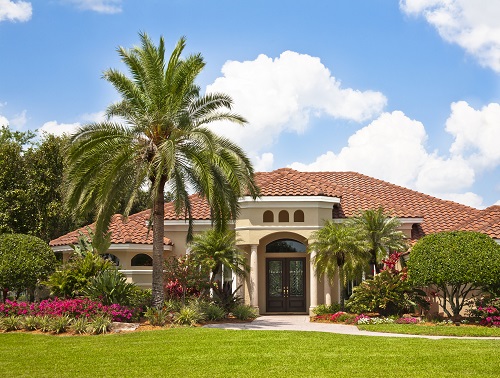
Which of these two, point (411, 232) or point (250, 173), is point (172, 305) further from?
point (411, 232)

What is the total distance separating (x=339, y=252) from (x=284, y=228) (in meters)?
3.39

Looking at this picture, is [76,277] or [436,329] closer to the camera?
[436,329]

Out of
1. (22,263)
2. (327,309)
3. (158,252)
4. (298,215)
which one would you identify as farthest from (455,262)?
(22,263)

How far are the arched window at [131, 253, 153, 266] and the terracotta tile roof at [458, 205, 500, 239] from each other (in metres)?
13.4

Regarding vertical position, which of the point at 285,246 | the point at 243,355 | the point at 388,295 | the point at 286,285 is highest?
the point at 285,246

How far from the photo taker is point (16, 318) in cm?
2102

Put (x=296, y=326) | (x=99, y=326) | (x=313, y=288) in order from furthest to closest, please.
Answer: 1. (x=313, y=288)
2. (x=296, y=326)
3. (x=99, y=326)

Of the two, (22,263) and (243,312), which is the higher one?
(22,263)

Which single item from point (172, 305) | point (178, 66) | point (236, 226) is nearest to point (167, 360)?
point (172, 305)

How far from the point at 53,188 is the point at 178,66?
61.1 ft

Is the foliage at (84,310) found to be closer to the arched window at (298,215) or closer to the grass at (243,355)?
the grass at (243,355)

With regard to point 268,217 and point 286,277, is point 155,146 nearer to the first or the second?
point 268,217

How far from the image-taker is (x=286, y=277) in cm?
2873

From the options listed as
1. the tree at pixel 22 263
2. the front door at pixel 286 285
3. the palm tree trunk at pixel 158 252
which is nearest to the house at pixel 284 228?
the front door at pixel 286 285
